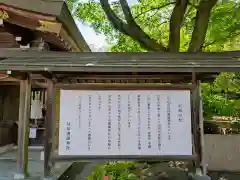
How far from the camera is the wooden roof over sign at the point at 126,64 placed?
4.73 meters

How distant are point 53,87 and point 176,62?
2229mm

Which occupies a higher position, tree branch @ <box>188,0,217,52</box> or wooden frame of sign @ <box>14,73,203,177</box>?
tree branch @ <box>188,0,217,52</box>

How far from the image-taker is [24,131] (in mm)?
6684

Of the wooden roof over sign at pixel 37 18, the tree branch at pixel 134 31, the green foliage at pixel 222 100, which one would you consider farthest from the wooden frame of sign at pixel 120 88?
the green foliage at pixel 222 100

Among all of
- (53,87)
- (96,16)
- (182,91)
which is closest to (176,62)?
(182,91)

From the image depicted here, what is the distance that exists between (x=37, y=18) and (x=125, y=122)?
2.80 m

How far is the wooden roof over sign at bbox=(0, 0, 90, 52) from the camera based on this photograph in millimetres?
5777

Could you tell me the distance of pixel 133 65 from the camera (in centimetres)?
477

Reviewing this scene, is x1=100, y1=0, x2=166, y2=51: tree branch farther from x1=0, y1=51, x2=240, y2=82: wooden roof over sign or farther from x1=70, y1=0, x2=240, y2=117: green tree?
x1=0, y1=51, x2=240, y2=82: wooden roof over sign

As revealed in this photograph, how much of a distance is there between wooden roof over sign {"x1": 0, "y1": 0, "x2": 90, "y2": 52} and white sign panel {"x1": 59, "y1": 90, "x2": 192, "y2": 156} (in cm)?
168

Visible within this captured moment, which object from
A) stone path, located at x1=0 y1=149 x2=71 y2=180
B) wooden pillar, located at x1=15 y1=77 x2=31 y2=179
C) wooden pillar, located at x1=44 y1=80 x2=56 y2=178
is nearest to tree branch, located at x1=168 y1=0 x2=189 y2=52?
wooden pillar, located at x1=15 y1=77 x2=31 y2=179

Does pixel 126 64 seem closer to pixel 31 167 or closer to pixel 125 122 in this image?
pixel 125 122

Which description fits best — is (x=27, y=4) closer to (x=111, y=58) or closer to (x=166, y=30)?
(x=111, y=58)

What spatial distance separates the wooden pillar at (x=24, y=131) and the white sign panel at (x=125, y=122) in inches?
80.8
